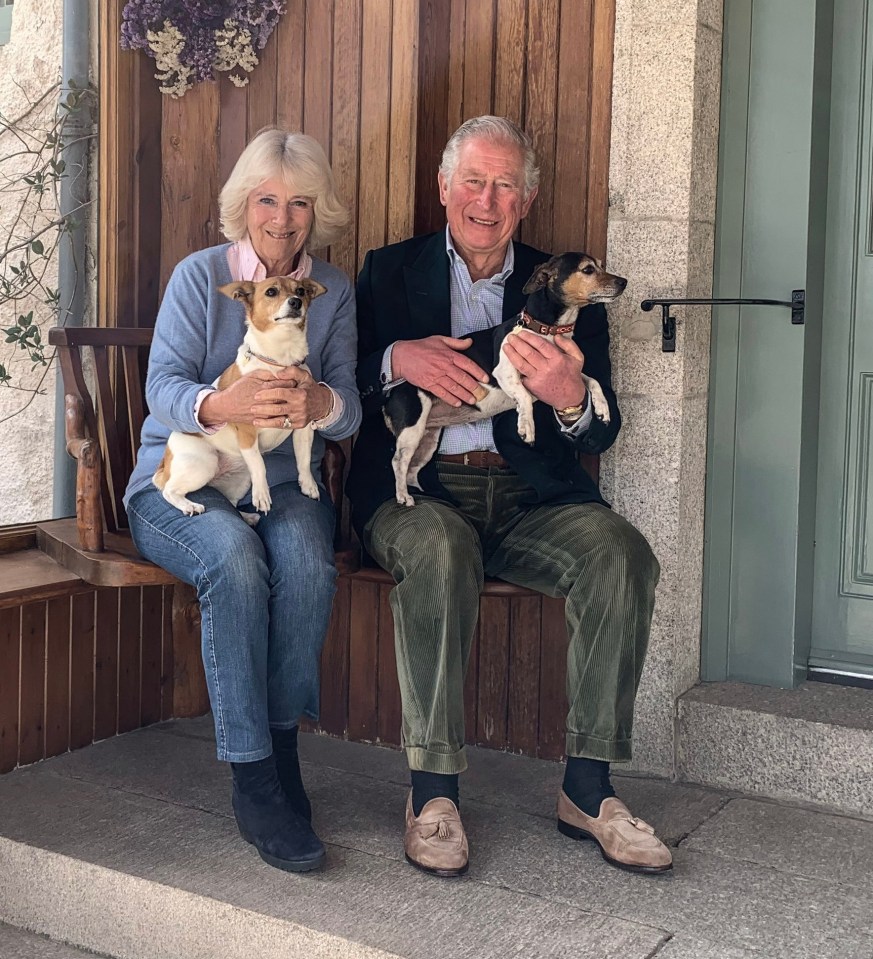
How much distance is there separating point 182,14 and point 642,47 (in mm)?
1440

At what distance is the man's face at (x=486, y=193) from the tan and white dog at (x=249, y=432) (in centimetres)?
46

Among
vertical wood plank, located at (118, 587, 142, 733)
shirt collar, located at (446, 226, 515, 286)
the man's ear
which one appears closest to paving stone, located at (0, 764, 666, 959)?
vertical wood plank, located at (118, 587, 142, 733)

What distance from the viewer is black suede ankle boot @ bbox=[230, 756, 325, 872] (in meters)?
2.39

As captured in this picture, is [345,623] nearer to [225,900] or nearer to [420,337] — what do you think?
[420,337]

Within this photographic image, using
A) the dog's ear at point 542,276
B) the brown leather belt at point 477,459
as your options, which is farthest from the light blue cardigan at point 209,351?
the dog's ear at point 542,276

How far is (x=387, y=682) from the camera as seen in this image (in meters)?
3.42

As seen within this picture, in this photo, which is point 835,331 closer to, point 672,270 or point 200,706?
point 672,270

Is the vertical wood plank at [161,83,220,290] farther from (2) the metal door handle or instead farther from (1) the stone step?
(1) the stone step

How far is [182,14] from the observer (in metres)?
3.51

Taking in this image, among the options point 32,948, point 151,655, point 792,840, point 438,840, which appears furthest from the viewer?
point 151,655

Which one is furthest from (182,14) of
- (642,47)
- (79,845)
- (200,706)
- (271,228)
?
(79,845)

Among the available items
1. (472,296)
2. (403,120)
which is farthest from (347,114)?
(472,296)

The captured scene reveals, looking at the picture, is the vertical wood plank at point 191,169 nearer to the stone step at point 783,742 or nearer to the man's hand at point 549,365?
the man's hand at point 549,365

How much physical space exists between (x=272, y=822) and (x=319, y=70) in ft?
7.18
